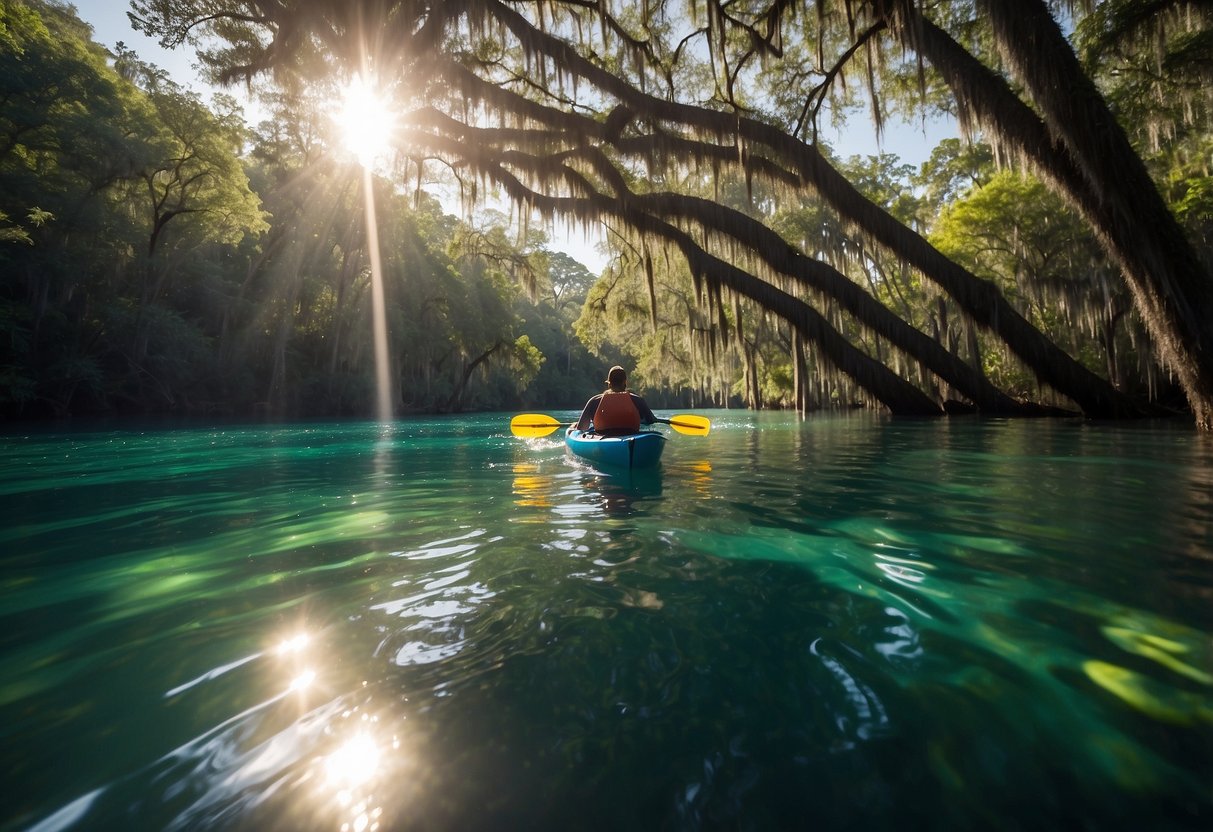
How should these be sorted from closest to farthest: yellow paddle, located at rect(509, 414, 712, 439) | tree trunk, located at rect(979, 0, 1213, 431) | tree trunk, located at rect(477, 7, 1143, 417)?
tree trunk, located at rect(979, 0, 1213, 431) → yellow paddle, located at rect(509, 414, 712, 439) → tree trunk, located at rect(477, 7, 1143, 417)

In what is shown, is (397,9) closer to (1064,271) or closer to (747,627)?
→ (747,627)

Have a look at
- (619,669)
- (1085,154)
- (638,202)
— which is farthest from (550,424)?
(1085,154)

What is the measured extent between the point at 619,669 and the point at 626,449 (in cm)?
420

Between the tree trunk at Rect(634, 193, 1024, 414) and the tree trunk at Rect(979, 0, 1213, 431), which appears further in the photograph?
the tree trunk at Rect(634, 193, 1024, 414)

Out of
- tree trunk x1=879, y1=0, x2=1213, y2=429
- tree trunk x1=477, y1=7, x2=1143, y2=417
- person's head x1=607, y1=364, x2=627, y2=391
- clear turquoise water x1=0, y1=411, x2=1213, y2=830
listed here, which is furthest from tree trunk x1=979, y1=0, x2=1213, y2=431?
person's head x1=607, y1=364, x2=627, y2=391

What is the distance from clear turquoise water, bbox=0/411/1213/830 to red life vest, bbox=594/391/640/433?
279cm

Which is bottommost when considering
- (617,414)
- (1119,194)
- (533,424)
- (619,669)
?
(619,669)

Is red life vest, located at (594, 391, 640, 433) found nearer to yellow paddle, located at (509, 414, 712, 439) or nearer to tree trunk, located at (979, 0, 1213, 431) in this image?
yellow paddle, located at (509, 414, 712, 439)

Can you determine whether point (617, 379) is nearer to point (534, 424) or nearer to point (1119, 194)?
point (534, 424)

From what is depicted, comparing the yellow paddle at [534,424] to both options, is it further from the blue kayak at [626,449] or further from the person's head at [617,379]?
the blue kayak at [626,449]

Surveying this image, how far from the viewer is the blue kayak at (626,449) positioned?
230 inches

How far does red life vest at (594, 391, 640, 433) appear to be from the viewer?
6.72 meters

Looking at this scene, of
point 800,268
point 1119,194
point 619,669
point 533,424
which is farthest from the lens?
point 800,268

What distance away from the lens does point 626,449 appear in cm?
592
